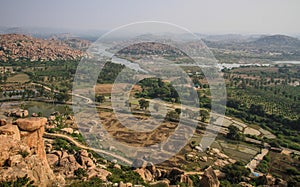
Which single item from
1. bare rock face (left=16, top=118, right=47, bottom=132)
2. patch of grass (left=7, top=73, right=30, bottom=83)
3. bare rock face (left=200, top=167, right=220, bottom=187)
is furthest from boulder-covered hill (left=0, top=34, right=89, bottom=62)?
bare rock face (left=200, top=167, right=220, bottom=187)

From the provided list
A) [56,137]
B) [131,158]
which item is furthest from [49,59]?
[131,158]

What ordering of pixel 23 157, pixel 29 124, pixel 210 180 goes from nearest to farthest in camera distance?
1. pixel 23 157
2. pixel 29 124
3. pixel 210 180

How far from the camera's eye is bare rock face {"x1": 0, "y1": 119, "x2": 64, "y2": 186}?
595 cm

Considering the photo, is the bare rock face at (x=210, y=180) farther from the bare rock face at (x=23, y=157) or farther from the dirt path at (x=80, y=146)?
the bare rock face at (x=23, y=157)

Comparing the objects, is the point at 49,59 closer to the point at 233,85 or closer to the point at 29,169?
the point at 233,85

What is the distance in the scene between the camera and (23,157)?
639 cm

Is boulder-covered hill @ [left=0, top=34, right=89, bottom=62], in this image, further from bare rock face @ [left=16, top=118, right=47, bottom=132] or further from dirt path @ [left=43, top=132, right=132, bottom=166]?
bare rock face @ [left=16, top=118, right=47, bottom=132]

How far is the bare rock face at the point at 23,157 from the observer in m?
5.95

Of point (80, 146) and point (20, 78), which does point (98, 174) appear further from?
point (20, 78)

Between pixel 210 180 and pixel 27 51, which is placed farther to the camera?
pixel 27 51

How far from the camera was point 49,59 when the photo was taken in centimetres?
4684

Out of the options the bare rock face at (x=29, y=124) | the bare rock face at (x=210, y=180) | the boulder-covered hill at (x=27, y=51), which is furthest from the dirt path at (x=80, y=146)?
the boulder-covered hill at (x=27, y=51)

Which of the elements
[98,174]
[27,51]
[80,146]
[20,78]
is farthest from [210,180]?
[27,51]

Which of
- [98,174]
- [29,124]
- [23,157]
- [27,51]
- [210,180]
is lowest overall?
[210,180]
